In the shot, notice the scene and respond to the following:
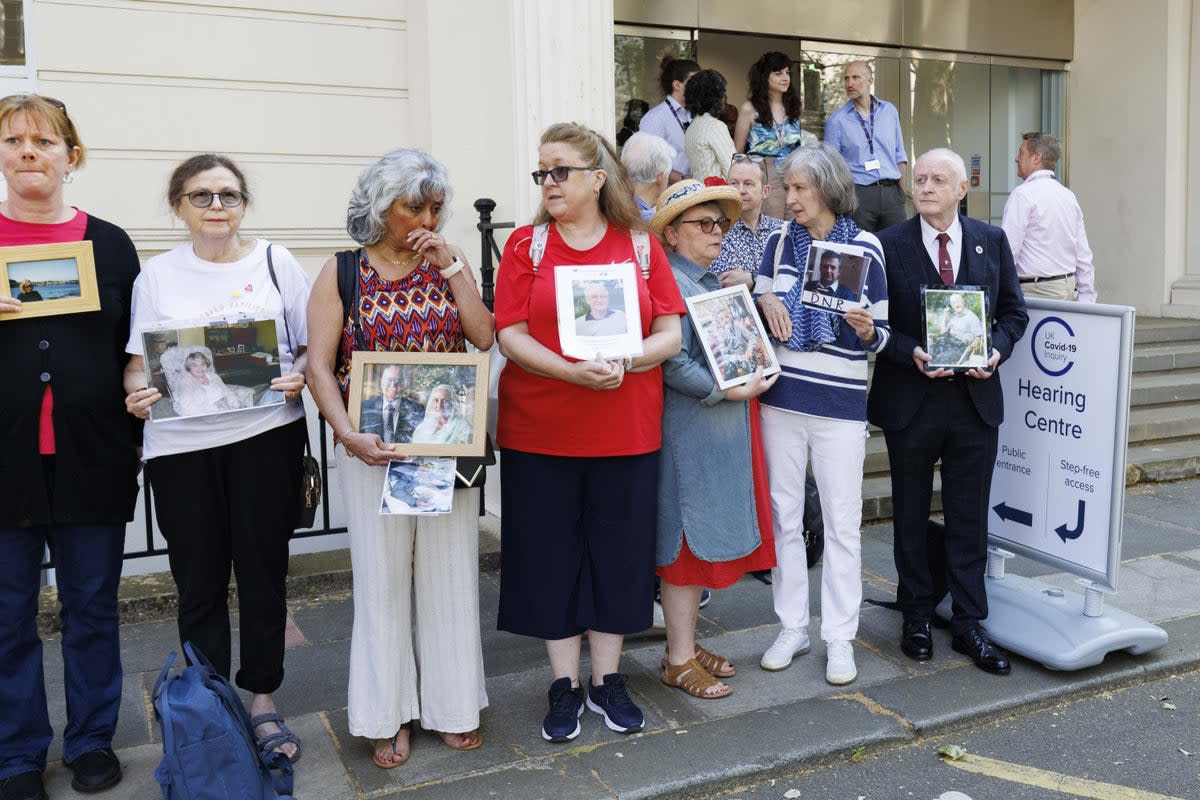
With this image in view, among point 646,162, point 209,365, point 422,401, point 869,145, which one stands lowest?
point 422,401

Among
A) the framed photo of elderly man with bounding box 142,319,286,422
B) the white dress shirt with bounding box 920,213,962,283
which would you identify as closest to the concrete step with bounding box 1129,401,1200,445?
the white dress shirt with bounding box 920,213,962,283

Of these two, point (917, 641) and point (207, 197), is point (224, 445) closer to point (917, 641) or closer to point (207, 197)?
point (207, 197)

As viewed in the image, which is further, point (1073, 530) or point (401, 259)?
point (1073, 530)

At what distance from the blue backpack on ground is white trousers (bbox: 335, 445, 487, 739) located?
495mm

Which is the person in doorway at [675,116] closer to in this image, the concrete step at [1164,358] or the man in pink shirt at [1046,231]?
the man in pink shirt at [1046,231]

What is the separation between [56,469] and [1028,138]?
7.01 metres

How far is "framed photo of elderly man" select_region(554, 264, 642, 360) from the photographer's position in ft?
12.1

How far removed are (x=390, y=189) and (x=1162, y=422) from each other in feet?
23.0

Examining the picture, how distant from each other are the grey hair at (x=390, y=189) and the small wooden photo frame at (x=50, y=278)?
2.63 feet

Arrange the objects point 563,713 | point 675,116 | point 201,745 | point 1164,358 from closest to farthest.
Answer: point 201,745
point 563,713
point 675,116
point 1164,358

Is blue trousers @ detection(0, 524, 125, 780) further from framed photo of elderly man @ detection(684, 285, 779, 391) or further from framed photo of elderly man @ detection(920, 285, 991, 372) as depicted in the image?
framed photo of elderly man @ detection(920, 285, 991, 372)

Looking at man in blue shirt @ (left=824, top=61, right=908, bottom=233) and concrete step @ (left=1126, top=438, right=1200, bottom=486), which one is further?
man in blue shirt @ (left=824, top=61, right=908, bottom=233)

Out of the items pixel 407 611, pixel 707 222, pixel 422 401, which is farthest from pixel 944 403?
pixel 407 611

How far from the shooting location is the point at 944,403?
14.7 ft
